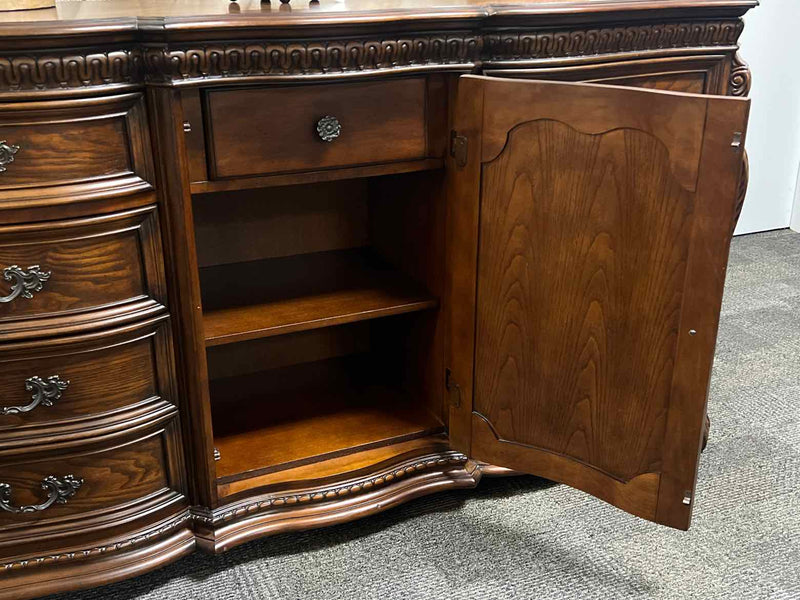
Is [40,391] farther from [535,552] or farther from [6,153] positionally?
[535,552]

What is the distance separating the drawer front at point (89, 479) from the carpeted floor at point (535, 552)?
14cm

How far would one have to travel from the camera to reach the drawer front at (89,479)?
1.14 m

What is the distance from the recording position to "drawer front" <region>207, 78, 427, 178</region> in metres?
1.08

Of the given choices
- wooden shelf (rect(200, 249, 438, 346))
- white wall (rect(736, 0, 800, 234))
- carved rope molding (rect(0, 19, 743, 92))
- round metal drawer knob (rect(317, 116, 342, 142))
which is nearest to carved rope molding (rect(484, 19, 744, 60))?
carved rope molding (rect(0, 19, 743, 92))

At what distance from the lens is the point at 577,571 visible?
4.14 ft

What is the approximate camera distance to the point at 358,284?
1405mm

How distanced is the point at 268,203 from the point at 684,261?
29.5 inches

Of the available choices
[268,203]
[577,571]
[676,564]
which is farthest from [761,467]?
[268,203]

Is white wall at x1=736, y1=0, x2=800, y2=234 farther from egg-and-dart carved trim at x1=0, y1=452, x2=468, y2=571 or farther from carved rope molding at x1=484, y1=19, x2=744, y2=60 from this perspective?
egg-and-dart carved trim at x1=0, y1=452, x2=468, y2=571

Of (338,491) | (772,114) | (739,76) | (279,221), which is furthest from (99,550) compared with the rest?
(772,114)

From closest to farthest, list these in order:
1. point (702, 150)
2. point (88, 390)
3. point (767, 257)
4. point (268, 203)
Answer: point (702, 150) < point (88, 390) < point (268, 203) < point (767, 257)

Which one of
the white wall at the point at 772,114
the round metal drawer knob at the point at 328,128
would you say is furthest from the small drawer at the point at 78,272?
the white wall at the point at 772,114

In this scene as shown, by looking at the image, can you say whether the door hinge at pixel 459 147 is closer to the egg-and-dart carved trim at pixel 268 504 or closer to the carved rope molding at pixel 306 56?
the carved rope molding at pixel 306 56

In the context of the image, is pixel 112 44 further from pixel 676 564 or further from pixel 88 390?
pixel 676 564
